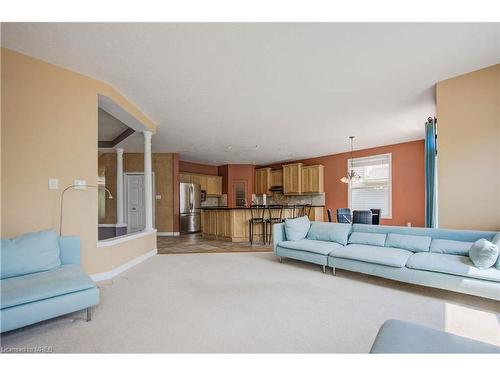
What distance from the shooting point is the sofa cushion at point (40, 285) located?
1.87m

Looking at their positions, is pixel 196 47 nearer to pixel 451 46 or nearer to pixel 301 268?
pixel 451 46

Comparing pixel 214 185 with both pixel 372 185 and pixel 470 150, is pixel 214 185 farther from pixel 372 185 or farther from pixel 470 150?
pixel 470 150

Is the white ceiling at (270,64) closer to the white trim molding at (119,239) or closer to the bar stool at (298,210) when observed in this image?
the white trim molding at (119,239)

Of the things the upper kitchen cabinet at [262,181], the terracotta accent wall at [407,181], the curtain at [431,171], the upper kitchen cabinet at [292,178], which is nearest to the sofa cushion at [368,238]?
the curtain at [431,171]

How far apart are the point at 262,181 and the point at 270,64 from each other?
24.3 ft

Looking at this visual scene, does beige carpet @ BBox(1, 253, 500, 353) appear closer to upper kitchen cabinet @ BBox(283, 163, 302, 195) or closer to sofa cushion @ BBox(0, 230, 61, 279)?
sofa cushion @ BBox(0, 230, 61, 279)

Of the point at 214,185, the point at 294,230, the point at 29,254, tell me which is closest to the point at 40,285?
the point at 29,254

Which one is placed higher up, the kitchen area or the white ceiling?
the white ceiling

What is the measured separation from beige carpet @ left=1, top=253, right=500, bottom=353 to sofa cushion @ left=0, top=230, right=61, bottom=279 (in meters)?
0.54

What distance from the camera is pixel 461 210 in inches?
123

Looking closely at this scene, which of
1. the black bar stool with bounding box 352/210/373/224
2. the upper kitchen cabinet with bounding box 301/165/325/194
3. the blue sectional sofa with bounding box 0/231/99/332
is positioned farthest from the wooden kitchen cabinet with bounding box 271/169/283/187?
the blue sectional sofa with bounding box 0/231/99/332

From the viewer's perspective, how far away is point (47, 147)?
2922mm

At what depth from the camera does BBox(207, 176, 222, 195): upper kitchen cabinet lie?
32.5 feet
